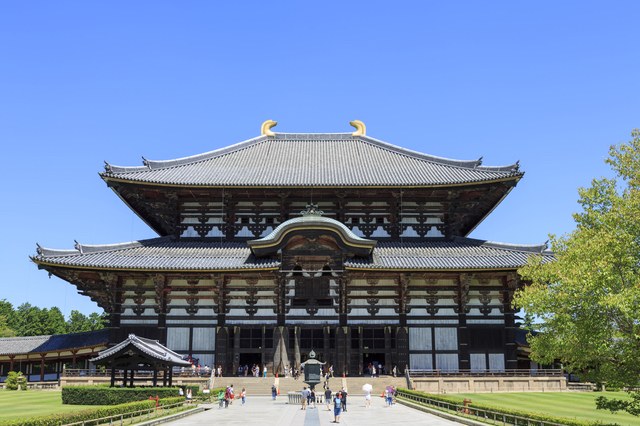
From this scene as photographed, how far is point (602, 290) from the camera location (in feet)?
57.7

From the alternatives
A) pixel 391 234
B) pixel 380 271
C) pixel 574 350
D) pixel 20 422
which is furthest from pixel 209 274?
pixel 574 350

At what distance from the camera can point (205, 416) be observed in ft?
81.8

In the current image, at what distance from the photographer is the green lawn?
2337 cm

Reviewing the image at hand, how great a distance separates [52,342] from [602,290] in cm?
4528

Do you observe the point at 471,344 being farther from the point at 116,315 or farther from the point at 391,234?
the point at 116,315

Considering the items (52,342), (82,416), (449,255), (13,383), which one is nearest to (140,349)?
(82,416)

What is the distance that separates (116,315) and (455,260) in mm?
25672

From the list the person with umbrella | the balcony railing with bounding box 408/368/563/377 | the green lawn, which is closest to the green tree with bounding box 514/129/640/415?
the green lawn

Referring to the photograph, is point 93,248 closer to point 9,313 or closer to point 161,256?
point 161,256

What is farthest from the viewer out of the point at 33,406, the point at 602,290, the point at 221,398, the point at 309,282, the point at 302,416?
the point at 309,282

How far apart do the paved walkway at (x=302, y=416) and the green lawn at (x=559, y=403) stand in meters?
5.35

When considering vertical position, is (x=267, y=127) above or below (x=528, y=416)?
above

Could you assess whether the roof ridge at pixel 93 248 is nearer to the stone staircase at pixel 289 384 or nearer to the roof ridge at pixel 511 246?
the stone staircase at pixel 289 384

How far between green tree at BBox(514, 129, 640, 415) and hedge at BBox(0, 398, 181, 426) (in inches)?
658
